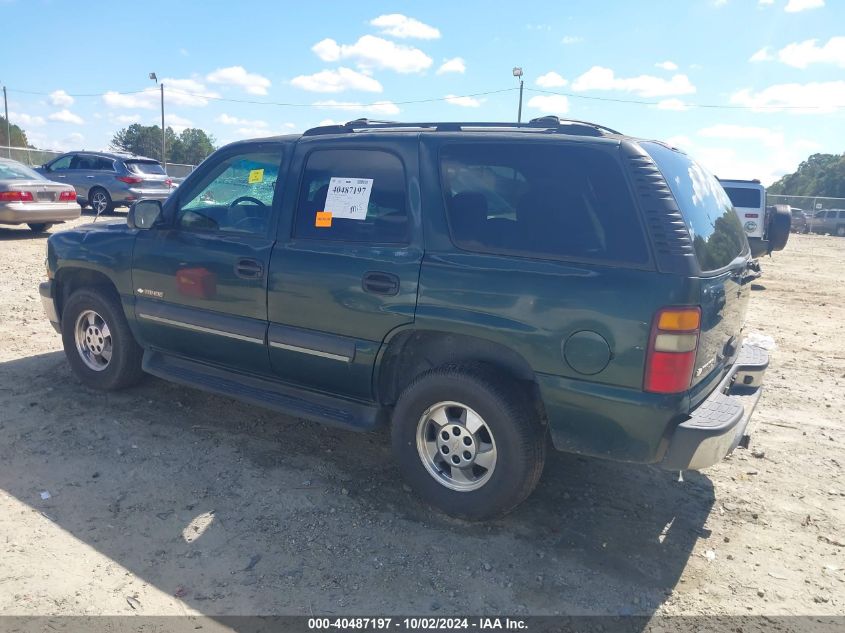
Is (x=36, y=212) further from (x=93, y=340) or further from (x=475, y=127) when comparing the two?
(x=475, y=127)

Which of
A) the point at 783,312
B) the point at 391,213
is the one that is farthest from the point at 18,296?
the point at 783,312

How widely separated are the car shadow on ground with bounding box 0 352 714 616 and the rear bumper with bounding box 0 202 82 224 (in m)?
8.95

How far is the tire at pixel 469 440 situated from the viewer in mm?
3236

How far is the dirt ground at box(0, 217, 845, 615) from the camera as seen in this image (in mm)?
2900

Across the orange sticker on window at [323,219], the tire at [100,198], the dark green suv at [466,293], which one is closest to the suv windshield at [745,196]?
the dark green suv at [466,293]

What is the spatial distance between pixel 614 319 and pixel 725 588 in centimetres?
136

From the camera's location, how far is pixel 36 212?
12.4 meters

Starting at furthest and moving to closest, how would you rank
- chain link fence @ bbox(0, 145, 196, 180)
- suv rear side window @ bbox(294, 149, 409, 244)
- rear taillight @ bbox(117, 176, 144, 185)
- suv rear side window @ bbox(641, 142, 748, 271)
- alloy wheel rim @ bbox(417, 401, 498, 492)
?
chain link fence @ bbox(0, 145, 196, 180)
rear taillight @ bbox(117, 176, 144, 185)
suv rear side window @ bbox(294, 149, 409, 244)
alloy wheel rim @ bbox(417, 401, 498, 492)
suv rear side window @ bbox(641, 142, 748, 271)

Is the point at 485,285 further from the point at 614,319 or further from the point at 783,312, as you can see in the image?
the point at 783,312

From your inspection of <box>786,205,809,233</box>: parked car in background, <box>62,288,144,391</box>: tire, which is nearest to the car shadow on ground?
<box>62,288,144,391</box>: tire

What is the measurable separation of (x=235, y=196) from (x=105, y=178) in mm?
14237

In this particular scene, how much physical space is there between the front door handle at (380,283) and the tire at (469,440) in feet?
1.58

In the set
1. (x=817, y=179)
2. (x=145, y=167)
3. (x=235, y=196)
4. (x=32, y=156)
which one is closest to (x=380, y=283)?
(x=235, y=196)

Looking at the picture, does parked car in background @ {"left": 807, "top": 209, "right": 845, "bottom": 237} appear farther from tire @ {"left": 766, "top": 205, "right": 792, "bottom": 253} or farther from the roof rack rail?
the roof rack rail
